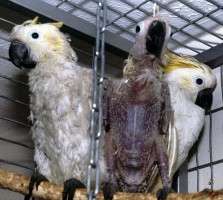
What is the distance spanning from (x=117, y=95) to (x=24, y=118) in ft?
2.39

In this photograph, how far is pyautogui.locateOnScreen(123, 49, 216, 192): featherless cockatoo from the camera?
1.92 metres

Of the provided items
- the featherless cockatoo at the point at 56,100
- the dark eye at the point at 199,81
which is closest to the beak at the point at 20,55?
the featherless cockatoo at the point at 56,100

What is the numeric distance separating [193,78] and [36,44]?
0.66 m

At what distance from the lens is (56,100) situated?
171cm

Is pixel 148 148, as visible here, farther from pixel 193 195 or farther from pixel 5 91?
pixel 5 91

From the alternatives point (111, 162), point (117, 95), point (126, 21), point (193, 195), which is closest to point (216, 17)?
point (126, 21)

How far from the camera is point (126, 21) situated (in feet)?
6.27

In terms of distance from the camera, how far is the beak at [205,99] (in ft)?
6.64

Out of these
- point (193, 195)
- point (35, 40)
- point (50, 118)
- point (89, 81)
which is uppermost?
point (35, 40)

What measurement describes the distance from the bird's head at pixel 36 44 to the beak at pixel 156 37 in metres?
0.31

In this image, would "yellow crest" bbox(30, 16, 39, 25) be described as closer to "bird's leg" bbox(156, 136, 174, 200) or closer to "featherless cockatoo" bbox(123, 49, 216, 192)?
"featherless cockatoo" bbox(123, 49, 216, 192)

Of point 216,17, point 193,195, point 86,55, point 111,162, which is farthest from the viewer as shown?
point 86,55

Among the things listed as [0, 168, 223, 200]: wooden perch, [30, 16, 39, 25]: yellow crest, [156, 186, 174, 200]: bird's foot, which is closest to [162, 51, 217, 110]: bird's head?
[30, 16, 39, 25]: yellow crest

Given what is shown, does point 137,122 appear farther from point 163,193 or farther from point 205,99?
point 205,99
